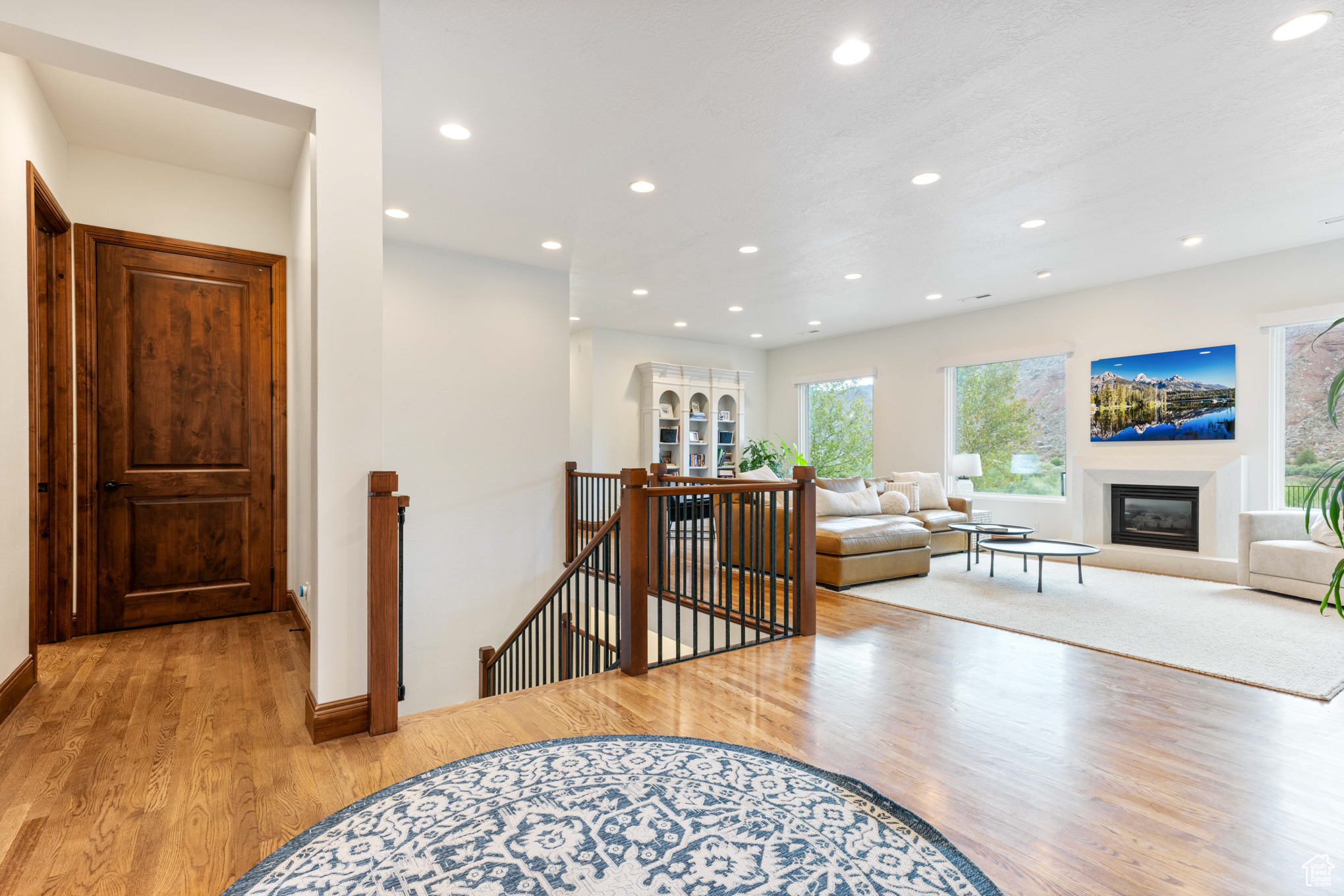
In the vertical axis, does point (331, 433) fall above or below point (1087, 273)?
below

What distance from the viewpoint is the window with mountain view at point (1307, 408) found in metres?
4.94

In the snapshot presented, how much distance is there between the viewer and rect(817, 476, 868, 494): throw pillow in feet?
19.3

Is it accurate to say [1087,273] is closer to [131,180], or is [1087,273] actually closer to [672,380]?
[672,380]

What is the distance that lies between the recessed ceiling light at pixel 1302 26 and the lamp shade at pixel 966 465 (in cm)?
495

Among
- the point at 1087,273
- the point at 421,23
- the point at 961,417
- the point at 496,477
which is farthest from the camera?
the point at 961,417

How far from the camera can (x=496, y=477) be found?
16.8ft

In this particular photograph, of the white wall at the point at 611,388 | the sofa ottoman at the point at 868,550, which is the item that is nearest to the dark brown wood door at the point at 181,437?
the sofa ottoman at the point at 868,550

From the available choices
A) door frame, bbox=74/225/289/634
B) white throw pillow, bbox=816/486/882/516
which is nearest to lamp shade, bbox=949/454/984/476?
white throw pillow, bbox=816/486/882/516

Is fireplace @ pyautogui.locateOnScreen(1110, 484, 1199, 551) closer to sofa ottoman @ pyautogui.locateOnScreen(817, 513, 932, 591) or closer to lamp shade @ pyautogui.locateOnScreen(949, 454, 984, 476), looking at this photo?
lamp shade @ pyautogui.locateOnScreen(949, 454, 984, 476)

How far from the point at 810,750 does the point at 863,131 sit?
9.47ft

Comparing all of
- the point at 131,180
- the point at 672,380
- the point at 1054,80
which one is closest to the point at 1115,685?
the point at 1054,80

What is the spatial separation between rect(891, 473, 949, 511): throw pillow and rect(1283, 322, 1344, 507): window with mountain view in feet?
9.03

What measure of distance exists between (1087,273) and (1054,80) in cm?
378

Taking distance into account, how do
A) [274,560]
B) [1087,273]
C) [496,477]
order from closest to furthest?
[274,560] < [496,477] < [1087,273]
